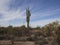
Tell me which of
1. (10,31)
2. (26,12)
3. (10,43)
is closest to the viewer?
(10,43)

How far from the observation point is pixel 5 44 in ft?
55.3

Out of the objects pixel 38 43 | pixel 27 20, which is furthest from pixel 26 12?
pixel 38 43

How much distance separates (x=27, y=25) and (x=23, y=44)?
17411 millimetres

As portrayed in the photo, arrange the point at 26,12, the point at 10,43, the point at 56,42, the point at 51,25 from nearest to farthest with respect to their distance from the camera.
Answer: the point at 56,42
the point at 10,43
the point at 51,25
the point at 26,12

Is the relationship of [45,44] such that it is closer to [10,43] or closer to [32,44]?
[32,44]

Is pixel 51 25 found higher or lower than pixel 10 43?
higher

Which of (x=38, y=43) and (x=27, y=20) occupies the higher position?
(x=27, y=20)

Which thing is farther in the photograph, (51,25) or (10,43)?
(51,25)

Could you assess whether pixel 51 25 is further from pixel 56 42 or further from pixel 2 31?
pixel 2 31

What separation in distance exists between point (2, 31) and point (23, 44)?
12886mm

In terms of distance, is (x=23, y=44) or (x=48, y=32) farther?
(x=48, y=32)

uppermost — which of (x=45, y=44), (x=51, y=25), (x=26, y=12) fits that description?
(x=26, y=12)

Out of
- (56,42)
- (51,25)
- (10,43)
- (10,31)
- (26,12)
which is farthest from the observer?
(26,12)

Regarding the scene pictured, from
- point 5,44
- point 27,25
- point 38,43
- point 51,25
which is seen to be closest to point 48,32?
point 51,25
